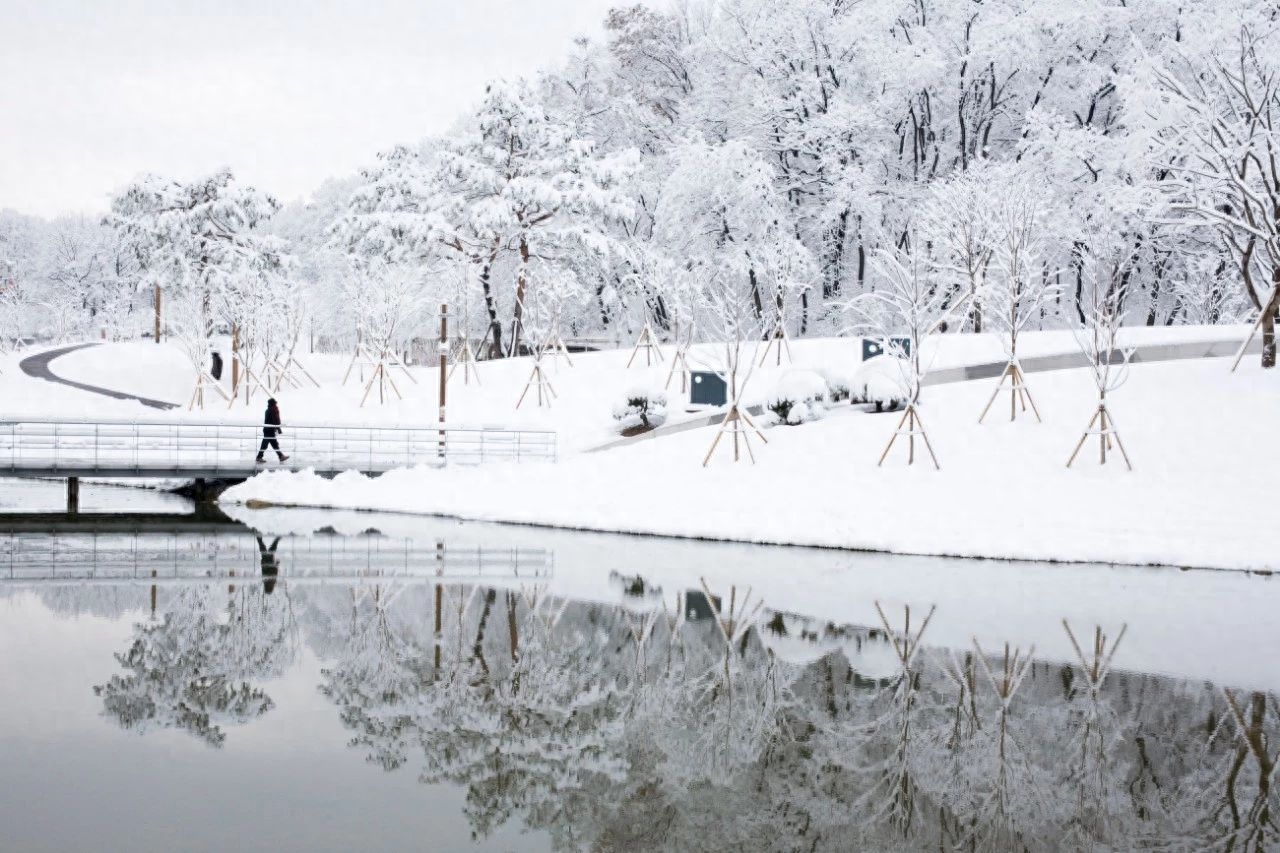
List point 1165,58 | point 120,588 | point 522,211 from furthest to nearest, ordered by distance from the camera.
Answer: point 522,211 < point 1165,58 < point 120,588

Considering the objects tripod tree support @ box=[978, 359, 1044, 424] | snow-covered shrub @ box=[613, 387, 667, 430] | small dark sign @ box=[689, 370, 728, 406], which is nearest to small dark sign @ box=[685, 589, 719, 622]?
tripod tree support @ box=[978, 359, 1044, 424]

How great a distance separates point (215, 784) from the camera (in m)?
7.55

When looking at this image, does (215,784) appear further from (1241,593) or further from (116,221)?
(116,221)

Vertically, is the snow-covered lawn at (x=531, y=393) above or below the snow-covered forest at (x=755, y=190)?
below

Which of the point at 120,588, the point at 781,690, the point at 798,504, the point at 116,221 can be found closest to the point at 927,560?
the point at 798,504

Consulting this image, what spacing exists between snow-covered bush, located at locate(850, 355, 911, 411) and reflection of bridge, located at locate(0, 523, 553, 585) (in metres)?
11.4

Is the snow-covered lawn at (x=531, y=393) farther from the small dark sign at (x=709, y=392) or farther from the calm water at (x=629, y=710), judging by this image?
the calm water at (x=629, y=710)

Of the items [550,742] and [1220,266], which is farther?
[1220,266]

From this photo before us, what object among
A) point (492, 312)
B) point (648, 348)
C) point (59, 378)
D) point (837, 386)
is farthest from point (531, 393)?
point (59, 378)

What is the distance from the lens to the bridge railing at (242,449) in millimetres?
23547

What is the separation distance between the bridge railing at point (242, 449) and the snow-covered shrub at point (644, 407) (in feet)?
6.70

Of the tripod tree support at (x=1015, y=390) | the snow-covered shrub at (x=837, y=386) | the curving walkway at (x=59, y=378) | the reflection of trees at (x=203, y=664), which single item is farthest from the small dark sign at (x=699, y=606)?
the curving walkway at (x=59, y=378)

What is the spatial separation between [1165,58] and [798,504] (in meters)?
22.8

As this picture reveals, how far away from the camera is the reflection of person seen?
47.2 ft
